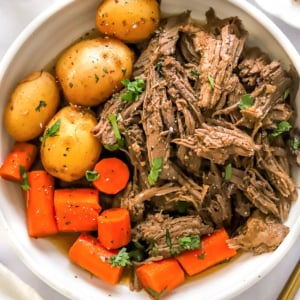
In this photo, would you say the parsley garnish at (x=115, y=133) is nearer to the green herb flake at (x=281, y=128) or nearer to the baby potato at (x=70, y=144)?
the baby potato at (x=70, y=144)

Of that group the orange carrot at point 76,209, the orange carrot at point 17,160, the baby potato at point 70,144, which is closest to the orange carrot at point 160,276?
the orange carrot at point 76,209

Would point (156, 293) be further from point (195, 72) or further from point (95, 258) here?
point (195, 72)

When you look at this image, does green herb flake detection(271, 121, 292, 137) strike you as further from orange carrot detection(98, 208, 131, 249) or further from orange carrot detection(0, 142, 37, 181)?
orange carrot detection(0, 142, 37, 181)

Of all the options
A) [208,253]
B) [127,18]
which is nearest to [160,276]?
[208,253]

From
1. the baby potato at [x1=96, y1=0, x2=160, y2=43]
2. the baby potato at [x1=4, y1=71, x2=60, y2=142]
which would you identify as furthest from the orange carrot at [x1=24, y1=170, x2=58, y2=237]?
the baby potato at [x1=96, y1=0, x2=160, y2=43]

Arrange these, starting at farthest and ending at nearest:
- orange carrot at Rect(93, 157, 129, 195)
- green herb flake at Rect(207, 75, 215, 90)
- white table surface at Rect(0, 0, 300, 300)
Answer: white table surface at Rect(0, 0, 300, 300) → orange carrot at Rect(93, 157, 129, 195) → green herb flake at Rect(207, 75, 215, 90)

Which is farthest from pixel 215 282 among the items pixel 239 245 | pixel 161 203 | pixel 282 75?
pixel 282 75

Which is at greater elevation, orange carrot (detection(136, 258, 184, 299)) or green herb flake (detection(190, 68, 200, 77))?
green herb flake (detection(190, 68, 200, 77))
